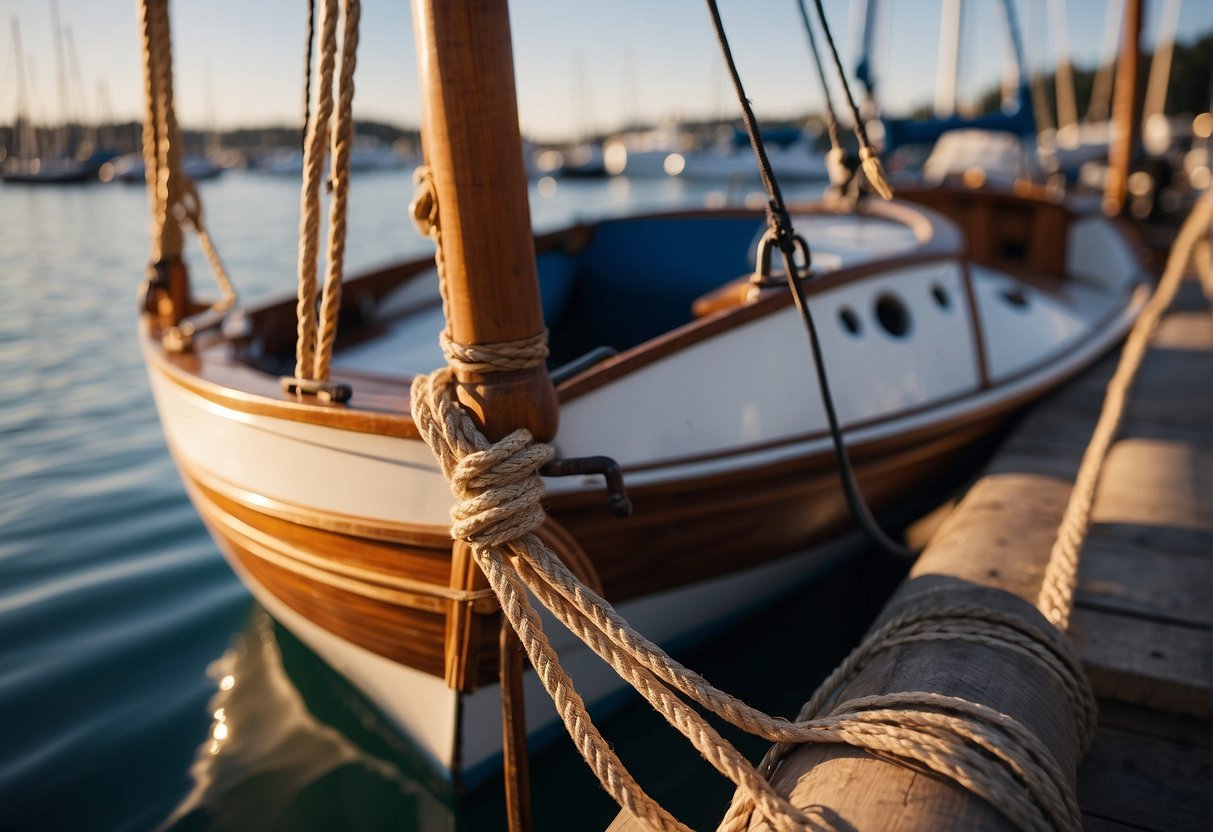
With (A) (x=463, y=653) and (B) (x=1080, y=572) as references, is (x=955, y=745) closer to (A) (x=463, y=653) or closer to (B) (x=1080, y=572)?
(A) (x=463, y=653)

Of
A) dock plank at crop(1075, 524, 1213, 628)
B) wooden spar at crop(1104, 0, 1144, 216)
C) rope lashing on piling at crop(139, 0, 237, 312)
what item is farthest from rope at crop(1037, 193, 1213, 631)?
rope lashing on piling at crop(139, 0, 237, 312)

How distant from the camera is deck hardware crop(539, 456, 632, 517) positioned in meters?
1.94

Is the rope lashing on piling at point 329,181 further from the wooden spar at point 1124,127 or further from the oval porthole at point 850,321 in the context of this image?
the wooden spar at point 1124,127

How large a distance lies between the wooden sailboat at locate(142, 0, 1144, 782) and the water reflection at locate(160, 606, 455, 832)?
27cm

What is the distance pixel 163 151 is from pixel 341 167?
158 centimetres

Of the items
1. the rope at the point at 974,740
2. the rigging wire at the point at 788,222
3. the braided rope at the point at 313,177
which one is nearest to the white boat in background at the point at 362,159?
the braided rope at the point at 313,177

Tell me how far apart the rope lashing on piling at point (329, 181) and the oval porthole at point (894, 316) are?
239cm

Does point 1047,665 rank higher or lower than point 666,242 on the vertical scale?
lower

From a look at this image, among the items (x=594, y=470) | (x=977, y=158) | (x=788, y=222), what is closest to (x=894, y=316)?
(x=788, y=222)

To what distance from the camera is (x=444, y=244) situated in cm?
175

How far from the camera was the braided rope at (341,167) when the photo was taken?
194 centimetres

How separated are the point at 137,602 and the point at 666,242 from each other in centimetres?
326

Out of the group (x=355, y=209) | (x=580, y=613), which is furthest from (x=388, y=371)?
(x=355, y=209)

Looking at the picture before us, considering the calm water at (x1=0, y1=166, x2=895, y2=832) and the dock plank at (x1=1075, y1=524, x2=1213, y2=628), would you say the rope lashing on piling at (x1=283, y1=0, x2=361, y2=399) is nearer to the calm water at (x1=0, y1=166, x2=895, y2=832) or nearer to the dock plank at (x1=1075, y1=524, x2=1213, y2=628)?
the calm water at (x1=0, y1=166, x2=895, y2=832)
